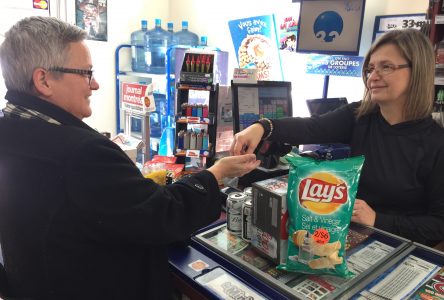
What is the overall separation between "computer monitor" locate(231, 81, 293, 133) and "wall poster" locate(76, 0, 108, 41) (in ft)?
8.58

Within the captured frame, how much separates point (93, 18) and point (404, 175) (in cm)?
379

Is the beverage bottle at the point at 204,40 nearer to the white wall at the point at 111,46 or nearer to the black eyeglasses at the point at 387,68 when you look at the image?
the white wall at the point at 111,46

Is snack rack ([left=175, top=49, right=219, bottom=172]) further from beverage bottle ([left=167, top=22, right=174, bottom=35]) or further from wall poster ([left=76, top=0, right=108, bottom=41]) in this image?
wall poster ([left=76, top=0, right=108, bottom=41])

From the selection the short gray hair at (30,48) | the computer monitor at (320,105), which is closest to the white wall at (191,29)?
the computer monitor at (320,105)

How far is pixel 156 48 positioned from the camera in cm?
416

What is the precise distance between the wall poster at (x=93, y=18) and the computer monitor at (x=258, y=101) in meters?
2.61

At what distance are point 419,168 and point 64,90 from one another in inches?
54.8

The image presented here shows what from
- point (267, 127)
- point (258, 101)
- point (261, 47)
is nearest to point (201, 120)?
point (258, 101)

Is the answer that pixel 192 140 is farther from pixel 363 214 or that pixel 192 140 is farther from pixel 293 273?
pixel 293 273

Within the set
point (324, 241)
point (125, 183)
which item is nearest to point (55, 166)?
point (125, 183)

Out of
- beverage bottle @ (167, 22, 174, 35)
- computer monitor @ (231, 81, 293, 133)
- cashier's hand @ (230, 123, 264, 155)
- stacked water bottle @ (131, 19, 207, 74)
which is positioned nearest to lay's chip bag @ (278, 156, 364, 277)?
cashier's hand @ (230, 123, 264, 155)

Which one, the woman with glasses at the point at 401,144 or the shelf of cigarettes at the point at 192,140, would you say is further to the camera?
the shelf of cigarettes at the point at 192,140

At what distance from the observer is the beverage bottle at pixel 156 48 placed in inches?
164

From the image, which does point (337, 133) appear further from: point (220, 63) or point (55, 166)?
point (220, 63)
